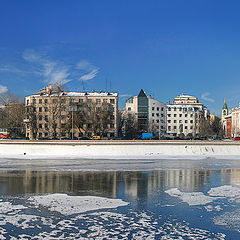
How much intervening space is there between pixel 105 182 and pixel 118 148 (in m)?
35.5

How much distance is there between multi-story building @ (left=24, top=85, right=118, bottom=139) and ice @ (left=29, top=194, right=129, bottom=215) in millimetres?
61102

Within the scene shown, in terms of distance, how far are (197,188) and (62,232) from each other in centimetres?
1521

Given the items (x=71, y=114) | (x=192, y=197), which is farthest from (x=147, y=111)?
(x=192, y=197)

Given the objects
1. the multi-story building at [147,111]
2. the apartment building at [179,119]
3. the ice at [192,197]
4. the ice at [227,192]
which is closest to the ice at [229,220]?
the ice at [192,197]

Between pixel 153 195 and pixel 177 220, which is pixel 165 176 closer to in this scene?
pixel 153 195

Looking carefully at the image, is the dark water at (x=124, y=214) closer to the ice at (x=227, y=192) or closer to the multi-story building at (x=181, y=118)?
the ice at (x=227, y=192)

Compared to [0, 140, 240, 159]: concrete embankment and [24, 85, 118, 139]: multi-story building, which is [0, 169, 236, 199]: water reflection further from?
[24, 85, 118, 139]: multi-story building

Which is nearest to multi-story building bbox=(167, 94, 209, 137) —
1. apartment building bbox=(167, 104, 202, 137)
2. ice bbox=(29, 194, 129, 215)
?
apartment building bbox=(167, 104, 202, 137)

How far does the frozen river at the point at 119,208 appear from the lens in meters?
15.2

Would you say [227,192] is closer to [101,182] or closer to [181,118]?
[101,182]

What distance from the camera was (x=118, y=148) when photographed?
65812 mm

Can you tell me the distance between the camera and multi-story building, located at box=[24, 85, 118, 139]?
88031 mm

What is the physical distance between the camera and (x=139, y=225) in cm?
1611

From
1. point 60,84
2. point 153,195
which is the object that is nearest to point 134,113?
point 60,84
